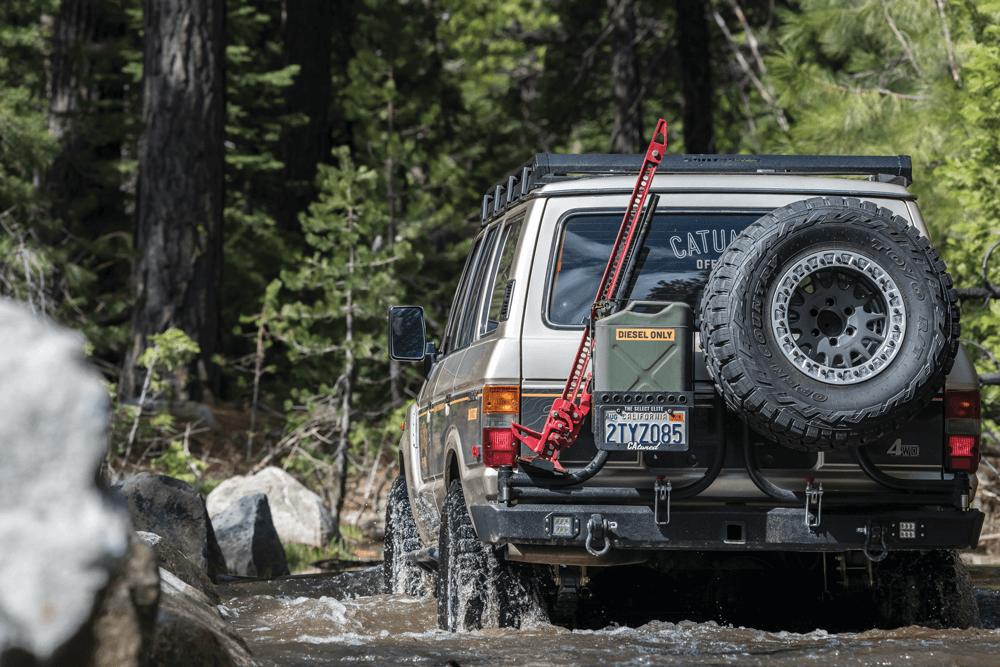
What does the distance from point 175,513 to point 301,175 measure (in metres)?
9.91

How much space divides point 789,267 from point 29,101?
9988 millimetres

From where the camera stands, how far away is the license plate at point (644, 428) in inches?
182

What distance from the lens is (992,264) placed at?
31.7ft

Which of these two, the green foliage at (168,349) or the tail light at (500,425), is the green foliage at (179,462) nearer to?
the green foliage at (168,349)

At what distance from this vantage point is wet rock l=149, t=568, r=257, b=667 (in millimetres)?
3465

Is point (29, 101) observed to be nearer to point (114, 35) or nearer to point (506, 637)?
point (114, 35)

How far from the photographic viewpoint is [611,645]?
16.0 feet

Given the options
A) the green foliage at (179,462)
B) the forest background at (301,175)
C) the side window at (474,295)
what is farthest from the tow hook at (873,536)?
the green foliage at (179,462)

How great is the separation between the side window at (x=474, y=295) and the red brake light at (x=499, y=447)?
124cm

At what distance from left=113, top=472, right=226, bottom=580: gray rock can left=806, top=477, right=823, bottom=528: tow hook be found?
499cm

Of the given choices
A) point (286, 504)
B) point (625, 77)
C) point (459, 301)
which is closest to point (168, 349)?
point (286, 504)

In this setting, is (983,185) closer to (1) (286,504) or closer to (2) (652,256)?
(2) (652,256)

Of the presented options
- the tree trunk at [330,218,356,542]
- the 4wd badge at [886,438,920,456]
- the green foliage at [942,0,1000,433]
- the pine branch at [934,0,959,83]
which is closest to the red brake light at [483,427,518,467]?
the 4wd badge at [886,438,920,456]

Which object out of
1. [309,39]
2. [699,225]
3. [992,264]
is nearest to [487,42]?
[309,39]
